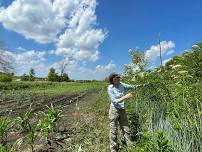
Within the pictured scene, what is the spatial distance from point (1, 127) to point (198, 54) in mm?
4038

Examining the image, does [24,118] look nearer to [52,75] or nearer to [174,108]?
[174,108]

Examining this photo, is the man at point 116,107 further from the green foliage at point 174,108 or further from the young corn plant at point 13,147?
the young corn plant at point 13,147

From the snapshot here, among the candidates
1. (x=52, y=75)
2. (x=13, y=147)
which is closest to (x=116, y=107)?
(x=13, y=147)

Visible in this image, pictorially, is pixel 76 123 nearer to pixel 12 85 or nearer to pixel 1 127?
pixel 1 127

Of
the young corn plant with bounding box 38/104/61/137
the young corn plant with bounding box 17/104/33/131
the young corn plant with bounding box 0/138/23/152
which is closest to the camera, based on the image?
the young corn plant with bounding box 0/138/23/152

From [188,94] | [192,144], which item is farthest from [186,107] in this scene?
[192,144]

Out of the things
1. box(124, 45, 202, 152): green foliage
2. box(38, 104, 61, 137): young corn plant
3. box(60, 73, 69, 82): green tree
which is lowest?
box(38, 104, 61, 137): young corn plant

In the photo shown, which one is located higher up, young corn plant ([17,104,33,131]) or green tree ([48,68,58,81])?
green tree ([48,68,58,81])

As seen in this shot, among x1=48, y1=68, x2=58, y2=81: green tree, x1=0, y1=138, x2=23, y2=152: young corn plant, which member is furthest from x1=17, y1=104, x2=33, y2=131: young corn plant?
x1=48, y1=68, x2=58, y2=81: green tree

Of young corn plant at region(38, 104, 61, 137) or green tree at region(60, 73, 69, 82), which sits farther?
green tree at region(60, 73, 69, 82)

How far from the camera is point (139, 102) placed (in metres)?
9.20

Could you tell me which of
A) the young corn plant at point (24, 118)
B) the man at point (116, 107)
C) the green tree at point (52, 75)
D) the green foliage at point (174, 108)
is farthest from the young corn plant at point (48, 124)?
the green tree at point (52, 75)

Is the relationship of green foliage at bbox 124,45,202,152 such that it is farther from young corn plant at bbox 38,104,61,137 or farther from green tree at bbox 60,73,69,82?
green tree at bbox 60,73,69,82

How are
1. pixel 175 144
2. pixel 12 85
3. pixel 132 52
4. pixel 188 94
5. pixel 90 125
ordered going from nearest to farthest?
pixel 175 144 → pixel 188 94 → pixel 90 125 → pixel 132 52 → pixel 12 85
